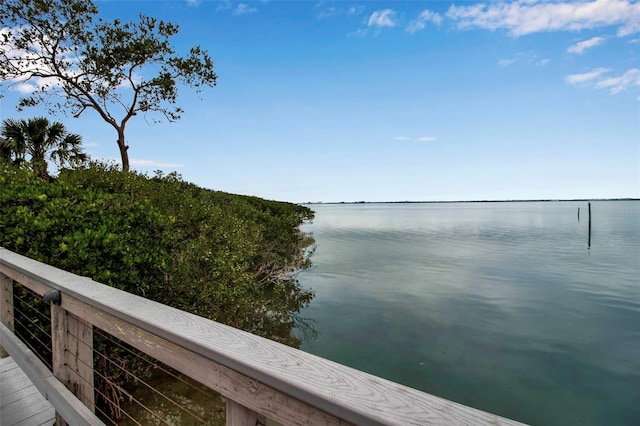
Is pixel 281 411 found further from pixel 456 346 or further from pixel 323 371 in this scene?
pixel 456 346

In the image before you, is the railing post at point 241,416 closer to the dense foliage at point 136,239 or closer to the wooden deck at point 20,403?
the wooden deck at point 20,403

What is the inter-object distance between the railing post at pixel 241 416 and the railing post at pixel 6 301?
329cm

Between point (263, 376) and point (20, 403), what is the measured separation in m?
3.19


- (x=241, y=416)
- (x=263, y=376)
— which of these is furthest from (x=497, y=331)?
(x=263, y=376)

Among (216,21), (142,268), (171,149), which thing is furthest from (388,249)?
(142,268)

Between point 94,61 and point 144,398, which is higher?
point 94,61

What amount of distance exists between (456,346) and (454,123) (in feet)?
117

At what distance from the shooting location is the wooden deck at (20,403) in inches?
99.7

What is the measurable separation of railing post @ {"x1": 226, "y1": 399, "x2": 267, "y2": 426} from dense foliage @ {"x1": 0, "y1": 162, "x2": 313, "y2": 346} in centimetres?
386

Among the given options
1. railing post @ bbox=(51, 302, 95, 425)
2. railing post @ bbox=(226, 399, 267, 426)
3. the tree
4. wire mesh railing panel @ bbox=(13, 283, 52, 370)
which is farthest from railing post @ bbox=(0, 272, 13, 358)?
the tree

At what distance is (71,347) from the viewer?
2053 mm

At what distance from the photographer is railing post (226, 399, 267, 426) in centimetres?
101

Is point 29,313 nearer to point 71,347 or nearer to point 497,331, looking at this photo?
point 71,347

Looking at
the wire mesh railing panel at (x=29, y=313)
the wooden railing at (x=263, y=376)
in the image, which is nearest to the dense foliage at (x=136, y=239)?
the wire mesh railing panel at (x=29, y=313)
